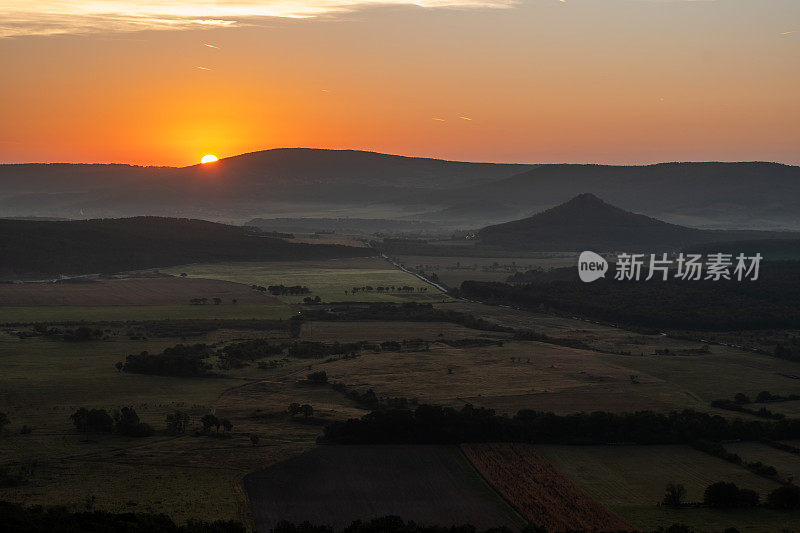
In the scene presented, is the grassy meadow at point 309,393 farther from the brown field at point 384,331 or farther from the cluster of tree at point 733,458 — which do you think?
the cluster of tree at point 733,458

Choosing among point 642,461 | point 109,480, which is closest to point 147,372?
point 109,480

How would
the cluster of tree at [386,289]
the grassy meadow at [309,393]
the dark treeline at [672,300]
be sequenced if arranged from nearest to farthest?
the grassy meadow at [309,393] < the dark treeline at [672,300] < the cluster of tree at [386,289]

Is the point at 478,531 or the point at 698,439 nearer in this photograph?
the point at 478,531

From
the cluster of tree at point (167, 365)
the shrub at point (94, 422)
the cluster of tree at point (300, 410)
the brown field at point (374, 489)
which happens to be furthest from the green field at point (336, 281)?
the brown field at point (374, 489)

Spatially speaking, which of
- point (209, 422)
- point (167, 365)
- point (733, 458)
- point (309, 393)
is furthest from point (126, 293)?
point (733, 458)

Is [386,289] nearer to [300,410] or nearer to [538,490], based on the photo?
[300,410]

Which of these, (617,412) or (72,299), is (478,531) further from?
(72,299)
